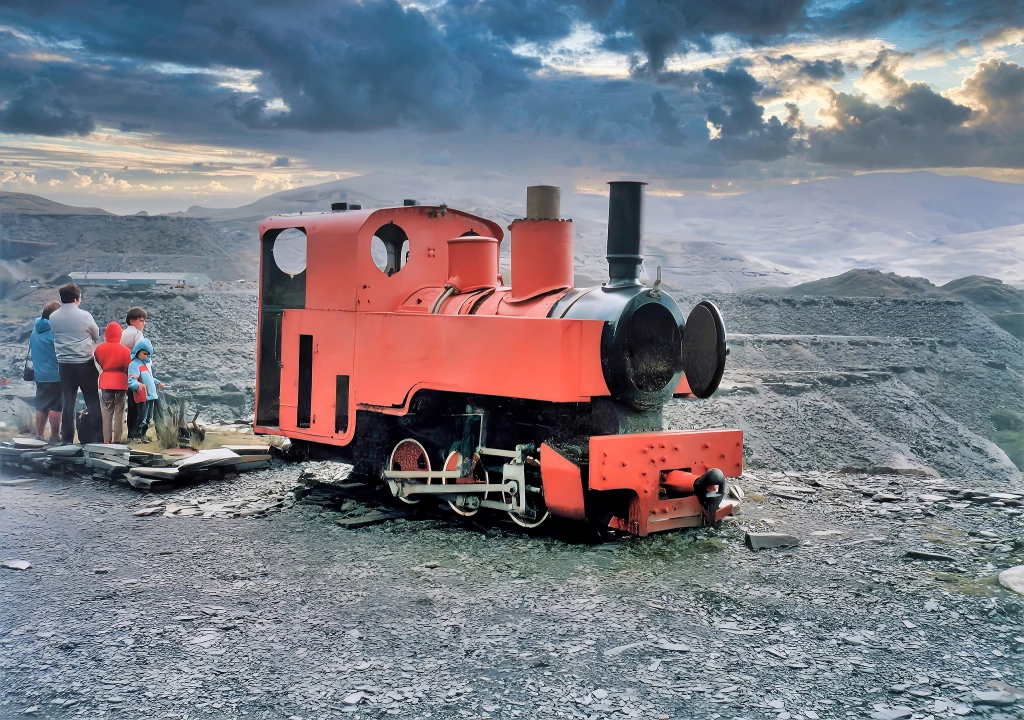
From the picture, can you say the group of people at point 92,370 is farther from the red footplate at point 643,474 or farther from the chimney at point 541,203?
the red footplate at point 643,474

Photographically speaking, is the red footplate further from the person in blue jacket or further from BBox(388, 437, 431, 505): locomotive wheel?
the person in blue jacket

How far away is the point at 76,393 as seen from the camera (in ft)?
29.6

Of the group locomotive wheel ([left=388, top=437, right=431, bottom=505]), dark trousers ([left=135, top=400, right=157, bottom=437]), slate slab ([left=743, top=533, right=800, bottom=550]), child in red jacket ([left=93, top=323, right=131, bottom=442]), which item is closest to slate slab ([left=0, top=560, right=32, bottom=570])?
locomotive wheel ([left=388, top=437, right=431, bottom=505])

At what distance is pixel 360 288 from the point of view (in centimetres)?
699

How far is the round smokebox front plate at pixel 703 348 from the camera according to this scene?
5.98 meters

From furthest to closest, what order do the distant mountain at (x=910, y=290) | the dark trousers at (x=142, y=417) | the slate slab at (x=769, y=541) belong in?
the distant mountain at (x=910, y=290) < the dark trousers at (x=142, y=417) < the slate slab at (x=769, y=541)

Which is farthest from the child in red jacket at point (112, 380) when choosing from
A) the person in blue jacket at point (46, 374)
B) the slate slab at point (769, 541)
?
the slate slab at point (769, 541)

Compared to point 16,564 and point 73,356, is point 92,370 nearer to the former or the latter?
point 73,356

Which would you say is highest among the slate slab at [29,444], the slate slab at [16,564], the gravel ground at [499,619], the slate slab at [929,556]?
the slate slab at [29,444]

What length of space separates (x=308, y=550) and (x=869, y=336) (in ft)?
87.1

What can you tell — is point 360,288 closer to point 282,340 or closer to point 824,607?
point 282,340

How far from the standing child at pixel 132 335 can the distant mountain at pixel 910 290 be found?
3026 centimetres

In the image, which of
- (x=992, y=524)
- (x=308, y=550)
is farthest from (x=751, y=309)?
(x=308, y=550)

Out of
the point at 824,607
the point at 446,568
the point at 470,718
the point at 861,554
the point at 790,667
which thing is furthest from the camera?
the point at 861,554
